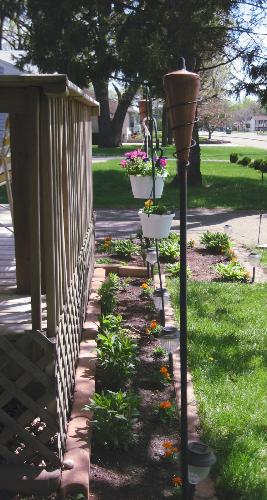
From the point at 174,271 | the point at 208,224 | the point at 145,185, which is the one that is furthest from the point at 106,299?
the point at 208,224

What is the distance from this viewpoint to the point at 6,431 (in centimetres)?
281

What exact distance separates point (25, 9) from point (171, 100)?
15.8 m

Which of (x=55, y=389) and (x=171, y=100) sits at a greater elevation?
(x=171, y=100)

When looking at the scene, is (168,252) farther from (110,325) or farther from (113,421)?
(113,421)

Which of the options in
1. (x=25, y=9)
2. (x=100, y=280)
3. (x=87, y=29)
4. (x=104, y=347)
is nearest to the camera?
(x=104, y=347)

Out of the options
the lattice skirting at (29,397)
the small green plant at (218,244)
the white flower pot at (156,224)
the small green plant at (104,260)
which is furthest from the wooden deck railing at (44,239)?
the small green plant at (218,244)

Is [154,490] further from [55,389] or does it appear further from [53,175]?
[53,175]

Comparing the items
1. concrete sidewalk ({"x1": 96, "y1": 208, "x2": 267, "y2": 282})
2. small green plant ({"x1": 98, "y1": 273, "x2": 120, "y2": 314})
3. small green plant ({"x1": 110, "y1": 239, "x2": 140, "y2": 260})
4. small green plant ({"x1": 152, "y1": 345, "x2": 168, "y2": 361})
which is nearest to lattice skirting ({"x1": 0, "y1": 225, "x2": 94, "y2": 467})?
small green plant ({"x1": 152, "y1": 345, "x2": 168, "y2": 361})

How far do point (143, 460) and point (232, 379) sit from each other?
1135 mm

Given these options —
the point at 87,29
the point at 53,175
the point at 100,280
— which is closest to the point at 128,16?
the point at 87,29

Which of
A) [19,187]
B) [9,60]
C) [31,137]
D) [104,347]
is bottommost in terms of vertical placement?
[104,347]

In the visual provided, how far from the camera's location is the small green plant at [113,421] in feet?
10.3

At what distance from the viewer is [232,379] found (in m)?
4.05

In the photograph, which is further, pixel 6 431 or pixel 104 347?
pixel 104 347
